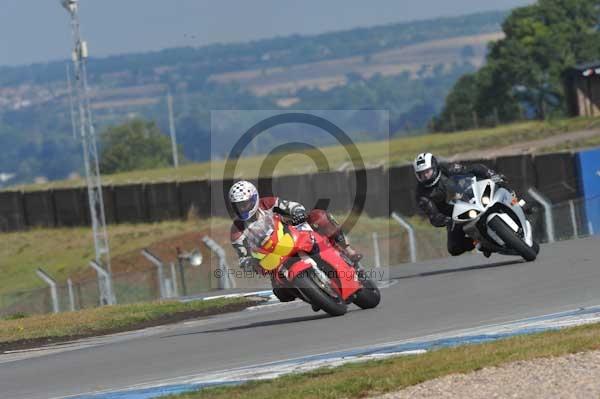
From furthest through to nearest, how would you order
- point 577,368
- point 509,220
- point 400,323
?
point 509,220
point 400,323
point 577,368

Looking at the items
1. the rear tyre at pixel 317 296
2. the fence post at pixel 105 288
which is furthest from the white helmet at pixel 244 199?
the fence post at pixel 105 288

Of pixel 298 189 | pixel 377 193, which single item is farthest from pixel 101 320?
pixel 298 189

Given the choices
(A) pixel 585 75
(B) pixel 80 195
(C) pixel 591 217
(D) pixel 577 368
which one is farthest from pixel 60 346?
(A) pixel 585 75

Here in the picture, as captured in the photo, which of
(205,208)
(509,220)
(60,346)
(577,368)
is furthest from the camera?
(205,208)

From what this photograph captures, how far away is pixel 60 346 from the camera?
1672cm

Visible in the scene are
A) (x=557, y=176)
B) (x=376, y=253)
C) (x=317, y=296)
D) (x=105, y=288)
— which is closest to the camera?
(x=317, y=296)

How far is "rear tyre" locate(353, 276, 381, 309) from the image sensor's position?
615 inches

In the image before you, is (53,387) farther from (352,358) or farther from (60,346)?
(60,346)

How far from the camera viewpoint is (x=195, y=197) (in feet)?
165

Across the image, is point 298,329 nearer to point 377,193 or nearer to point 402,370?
point 402,370

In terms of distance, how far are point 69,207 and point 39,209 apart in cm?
149

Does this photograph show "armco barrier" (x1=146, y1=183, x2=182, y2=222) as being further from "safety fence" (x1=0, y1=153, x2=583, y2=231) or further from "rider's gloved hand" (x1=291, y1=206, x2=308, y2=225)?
"rider's gloved hand" (x1=291, y1=206, x2=308, y2=225)

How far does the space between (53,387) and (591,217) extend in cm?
1535

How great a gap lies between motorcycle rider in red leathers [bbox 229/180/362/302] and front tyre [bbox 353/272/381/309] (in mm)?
358
